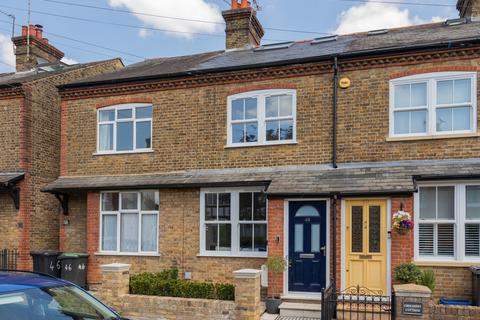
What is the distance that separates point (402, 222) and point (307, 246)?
229cm

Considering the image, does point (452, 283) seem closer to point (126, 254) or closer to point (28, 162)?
point (126, 254)

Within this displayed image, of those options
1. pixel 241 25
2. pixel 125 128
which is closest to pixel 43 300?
pixel 125 128

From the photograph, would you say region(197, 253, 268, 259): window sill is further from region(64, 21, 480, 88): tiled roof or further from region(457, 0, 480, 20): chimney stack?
region(457, 0, 480, 20): chimney stack

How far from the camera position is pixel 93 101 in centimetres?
1401

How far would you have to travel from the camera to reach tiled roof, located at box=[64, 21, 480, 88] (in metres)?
11.3

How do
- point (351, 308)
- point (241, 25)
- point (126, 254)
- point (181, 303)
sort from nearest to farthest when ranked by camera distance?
point (351, 308)
point (181, 303)
point (126, 254)
point (241, 25)

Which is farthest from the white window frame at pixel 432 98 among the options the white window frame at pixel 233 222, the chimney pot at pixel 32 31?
the chimney pot at pixel 32 31

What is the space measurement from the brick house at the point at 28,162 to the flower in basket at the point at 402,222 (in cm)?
1091

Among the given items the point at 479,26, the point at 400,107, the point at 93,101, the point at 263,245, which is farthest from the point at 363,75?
the point at 93,101

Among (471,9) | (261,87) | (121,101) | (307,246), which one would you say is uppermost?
(471,9)

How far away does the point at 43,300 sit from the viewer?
185 inches

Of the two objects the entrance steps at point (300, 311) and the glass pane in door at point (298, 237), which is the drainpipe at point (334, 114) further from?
the entrance steps at point (300, 311)

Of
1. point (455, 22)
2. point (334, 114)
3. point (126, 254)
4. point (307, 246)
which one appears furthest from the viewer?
point (455, 22)

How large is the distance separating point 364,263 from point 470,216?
2.52 metres
